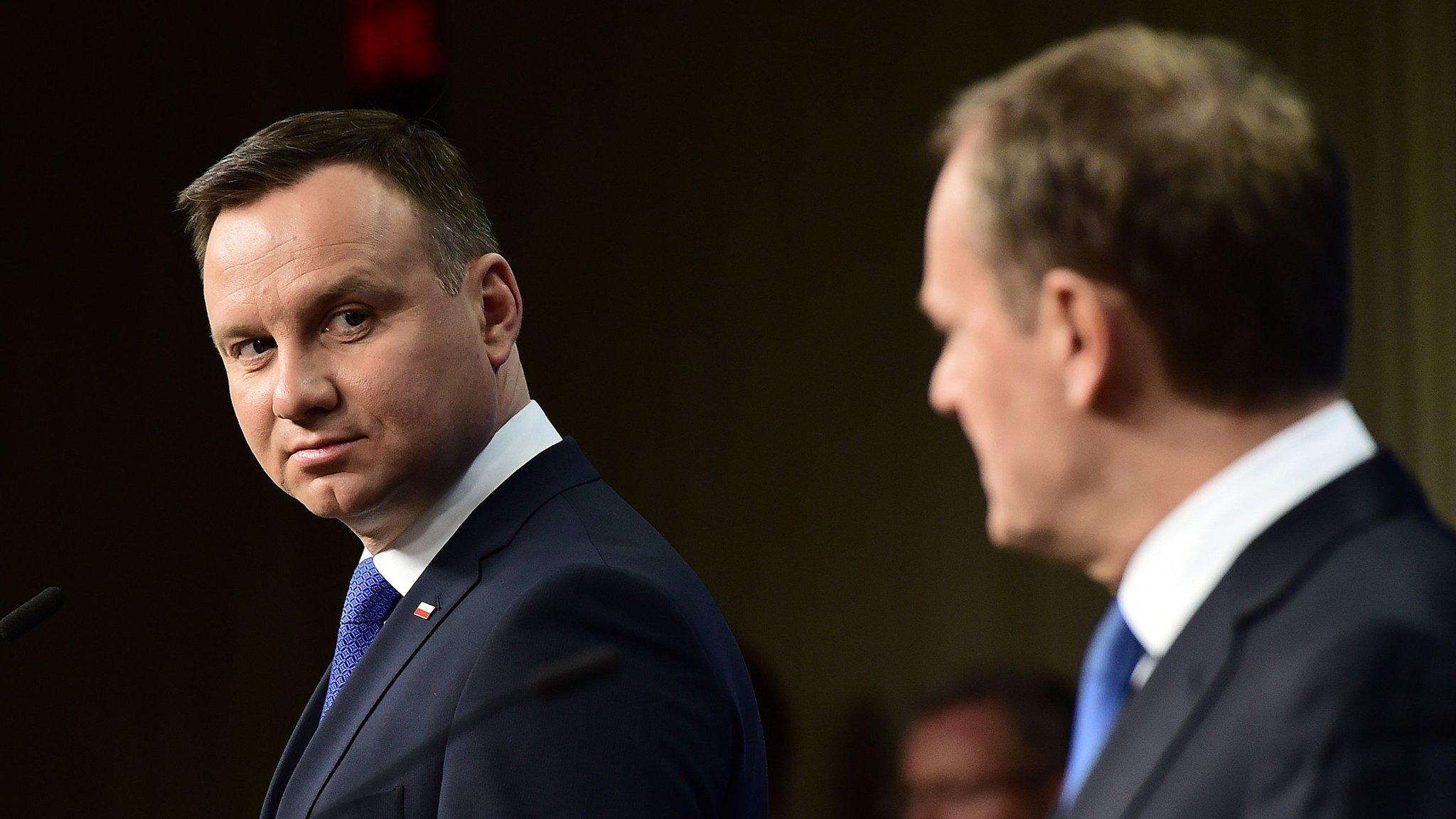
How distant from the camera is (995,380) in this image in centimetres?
111

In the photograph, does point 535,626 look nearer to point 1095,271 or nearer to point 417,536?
point 417,536

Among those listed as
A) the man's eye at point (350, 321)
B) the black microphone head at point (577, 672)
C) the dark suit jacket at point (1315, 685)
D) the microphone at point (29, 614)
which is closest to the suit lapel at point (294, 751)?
the microphone at point (29, 614)

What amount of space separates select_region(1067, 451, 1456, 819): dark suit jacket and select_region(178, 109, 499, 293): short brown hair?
3.45 feet

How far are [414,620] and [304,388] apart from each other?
0.26 m

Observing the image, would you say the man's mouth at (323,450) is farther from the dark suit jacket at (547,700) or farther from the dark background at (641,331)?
the dark background at (641,331)

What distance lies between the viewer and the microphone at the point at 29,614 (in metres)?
1.71

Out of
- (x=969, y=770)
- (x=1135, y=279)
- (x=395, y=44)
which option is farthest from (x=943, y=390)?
(x=395, y=44)

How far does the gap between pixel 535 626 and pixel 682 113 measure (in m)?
4.85

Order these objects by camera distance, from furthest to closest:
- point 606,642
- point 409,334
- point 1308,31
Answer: point 1308,31, point 409,334, point 606,642

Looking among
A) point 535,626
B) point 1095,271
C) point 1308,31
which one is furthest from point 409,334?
point 1308,31

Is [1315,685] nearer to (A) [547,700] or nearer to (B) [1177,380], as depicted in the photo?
(B) [1177,380]

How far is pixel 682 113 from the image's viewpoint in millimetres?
6285

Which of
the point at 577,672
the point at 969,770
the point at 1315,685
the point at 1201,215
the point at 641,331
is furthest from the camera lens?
the point at 641,331

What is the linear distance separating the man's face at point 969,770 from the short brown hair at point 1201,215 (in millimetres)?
1919
